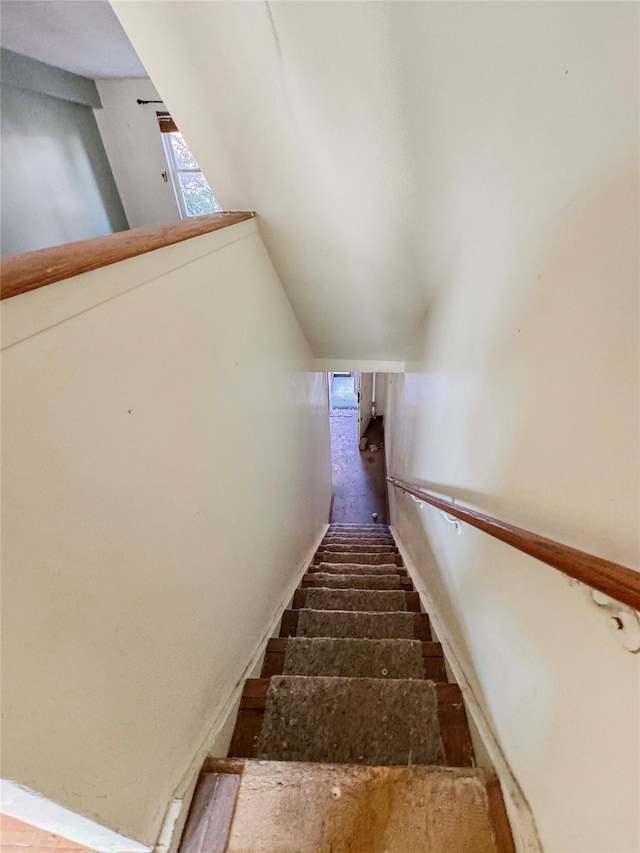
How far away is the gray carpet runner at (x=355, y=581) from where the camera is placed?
252 cm

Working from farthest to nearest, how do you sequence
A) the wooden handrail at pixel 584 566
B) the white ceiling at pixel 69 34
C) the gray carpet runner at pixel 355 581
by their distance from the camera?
the gray carpet runner at pixel 355 581
the white ceiling at pixel 69 34
the wooden handrail at pixel 584 566

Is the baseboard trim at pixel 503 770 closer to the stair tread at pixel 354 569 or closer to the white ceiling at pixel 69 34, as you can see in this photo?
the stair tread at pixel 354 569

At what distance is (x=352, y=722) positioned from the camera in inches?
51.4

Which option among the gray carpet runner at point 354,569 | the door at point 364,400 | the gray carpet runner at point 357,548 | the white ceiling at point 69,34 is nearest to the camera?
the white ceiling at point 69,34

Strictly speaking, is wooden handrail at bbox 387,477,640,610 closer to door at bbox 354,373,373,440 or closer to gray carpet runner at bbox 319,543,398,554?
gray carpet runner at bbox 319,543,398,554

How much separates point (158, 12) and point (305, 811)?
6.64 ft

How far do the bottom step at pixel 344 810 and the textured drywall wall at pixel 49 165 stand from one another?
210cm

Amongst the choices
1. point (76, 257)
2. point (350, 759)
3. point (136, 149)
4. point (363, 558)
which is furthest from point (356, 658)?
point (136, 149)

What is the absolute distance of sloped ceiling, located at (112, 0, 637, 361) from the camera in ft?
2.28

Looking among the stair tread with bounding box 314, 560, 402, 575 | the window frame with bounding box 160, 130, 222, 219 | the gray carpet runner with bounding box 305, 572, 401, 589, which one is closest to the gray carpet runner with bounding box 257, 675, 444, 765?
the gray carpet runner with bounding box 305, 572, 401, 589

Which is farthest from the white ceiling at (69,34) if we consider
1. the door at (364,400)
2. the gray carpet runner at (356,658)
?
the door at (364,400)

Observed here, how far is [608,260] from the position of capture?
631 mm

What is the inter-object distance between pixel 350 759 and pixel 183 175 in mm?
3048

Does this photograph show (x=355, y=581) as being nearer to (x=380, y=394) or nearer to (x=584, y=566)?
(x=584, y=566)
